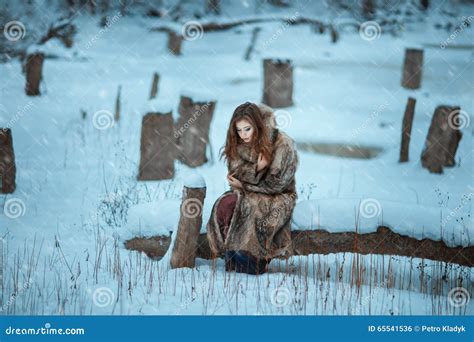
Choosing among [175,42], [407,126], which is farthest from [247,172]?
[175,42]

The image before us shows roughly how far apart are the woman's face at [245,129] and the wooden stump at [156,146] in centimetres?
316

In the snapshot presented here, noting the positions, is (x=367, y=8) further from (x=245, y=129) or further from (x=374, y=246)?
(x=245, y=129)

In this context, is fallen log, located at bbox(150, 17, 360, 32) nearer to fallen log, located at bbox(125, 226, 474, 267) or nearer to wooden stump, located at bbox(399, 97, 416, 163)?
wooden stump, located at bbox(399, 97, 416, 163)

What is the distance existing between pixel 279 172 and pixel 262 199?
0.78ft

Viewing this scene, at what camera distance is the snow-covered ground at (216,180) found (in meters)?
4.70

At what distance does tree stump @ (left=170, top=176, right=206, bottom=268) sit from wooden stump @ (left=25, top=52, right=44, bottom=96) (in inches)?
301

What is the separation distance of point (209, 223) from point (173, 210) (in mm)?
587

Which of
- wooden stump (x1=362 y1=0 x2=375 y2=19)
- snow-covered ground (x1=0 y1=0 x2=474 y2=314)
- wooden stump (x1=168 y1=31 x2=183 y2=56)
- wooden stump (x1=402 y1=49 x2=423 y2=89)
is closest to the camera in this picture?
snow-covered ground (x1=0 y1=0 x2=474 y2=314)

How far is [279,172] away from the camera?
504cm

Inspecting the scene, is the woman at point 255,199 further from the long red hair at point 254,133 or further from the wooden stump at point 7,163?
the wooden stump at point 7,163

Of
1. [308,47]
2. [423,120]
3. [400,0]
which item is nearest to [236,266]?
[423,120]

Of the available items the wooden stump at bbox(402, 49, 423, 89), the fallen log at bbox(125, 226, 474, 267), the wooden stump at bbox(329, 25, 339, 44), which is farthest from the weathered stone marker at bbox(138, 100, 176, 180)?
the wooden stump at bbox(329, 25, 339, 44)

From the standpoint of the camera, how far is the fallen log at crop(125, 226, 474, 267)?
210 inches

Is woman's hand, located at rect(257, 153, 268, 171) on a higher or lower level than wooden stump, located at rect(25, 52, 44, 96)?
lower
